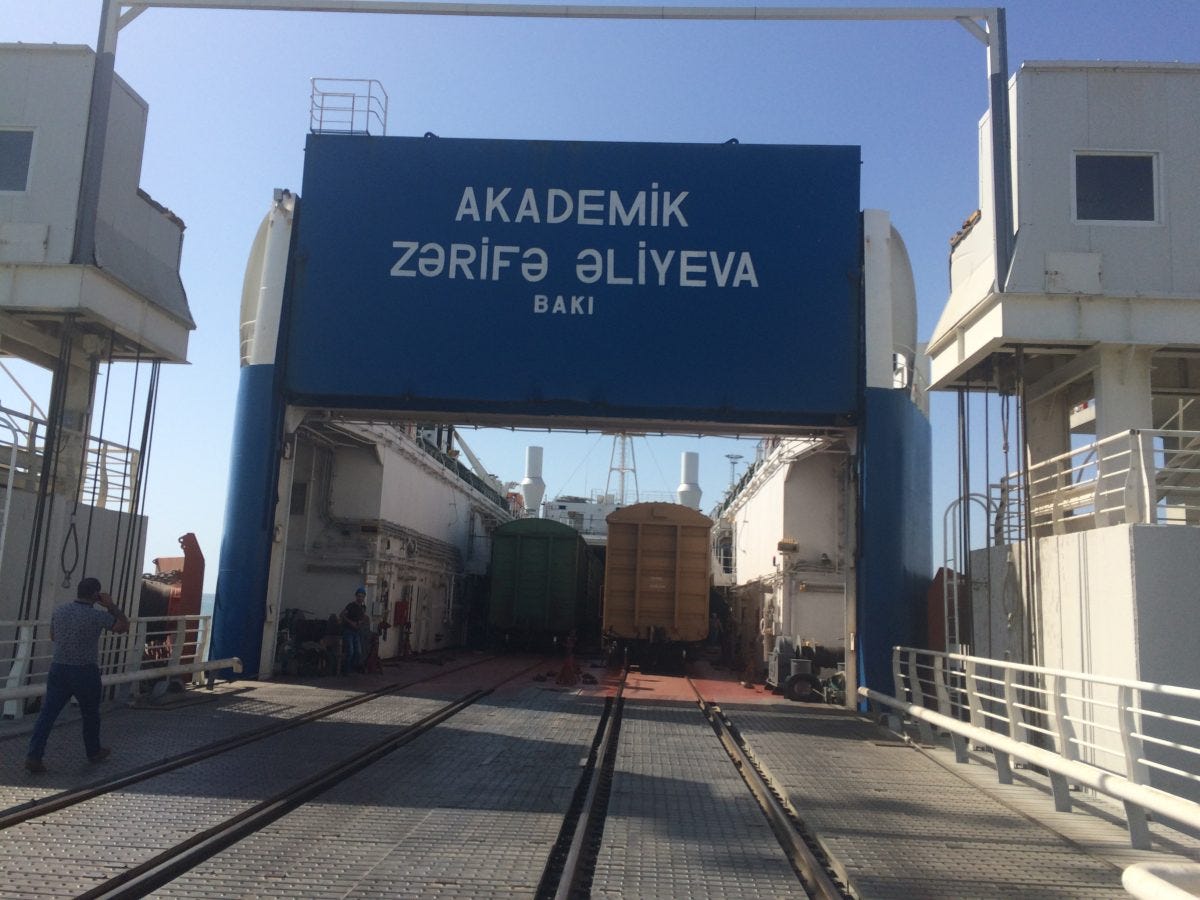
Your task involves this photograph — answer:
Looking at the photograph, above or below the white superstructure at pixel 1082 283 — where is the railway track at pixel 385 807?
below

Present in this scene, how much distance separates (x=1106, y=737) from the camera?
8.77m

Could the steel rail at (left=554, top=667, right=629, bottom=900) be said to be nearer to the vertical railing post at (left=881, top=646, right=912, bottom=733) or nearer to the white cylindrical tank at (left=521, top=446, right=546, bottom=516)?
the vertical railing post at (left=881, top=646, right=912, bottom=733)

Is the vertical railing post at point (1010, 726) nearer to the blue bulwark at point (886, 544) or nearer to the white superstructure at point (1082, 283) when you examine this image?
the white superstructure at point (1082, 283)

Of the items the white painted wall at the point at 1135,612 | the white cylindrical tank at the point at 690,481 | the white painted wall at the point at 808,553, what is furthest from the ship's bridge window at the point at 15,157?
the white cylindrical tank at the point at 690,481

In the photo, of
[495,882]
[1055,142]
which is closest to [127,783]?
[495,882]

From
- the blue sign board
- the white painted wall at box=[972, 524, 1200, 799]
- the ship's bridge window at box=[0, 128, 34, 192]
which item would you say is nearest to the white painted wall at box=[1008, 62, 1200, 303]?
the white painted wall at box=[972, 524, 1200, 799]

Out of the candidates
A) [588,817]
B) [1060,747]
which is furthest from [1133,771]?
[588,817]

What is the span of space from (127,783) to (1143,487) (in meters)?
8.99

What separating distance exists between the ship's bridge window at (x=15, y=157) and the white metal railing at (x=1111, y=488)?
13.0 m

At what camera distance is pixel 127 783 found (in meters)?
7.59

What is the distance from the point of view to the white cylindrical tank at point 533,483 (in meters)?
47.1

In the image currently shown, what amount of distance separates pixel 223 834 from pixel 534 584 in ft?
64.3

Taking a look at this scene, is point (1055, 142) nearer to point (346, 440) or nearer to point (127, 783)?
point (127, 783)

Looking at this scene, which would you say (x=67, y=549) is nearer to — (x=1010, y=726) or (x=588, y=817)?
(x=588, y=817)
